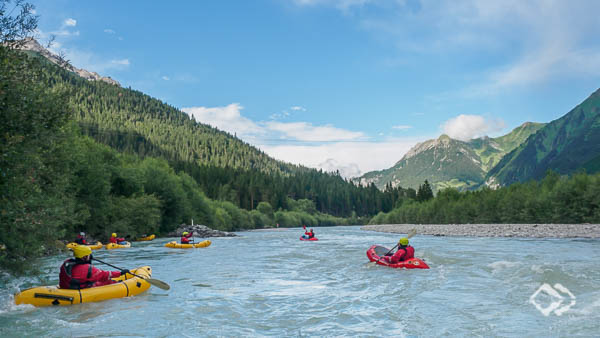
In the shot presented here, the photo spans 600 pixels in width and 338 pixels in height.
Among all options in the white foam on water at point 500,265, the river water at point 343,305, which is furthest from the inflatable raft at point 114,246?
the white foam on water at point 500,265

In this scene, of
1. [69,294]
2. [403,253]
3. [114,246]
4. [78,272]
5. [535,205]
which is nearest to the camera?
[69,294]

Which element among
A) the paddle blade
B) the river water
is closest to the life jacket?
the river water

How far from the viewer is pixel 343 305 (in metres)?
12.7

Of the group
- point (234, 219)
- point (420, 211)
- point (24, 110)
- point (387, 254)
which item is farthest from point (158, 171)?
point (420, 211)

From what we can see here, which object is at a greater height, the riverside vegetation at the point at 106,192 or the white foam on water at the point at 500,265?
the riverside vegetation at the point at 106,192

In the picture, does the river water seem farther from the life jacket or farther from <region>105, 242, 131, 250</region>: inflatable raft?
<region>105, 242, 131, 250</region>: inflatable raft

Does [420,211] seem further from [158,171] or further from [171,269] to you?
[171,269]

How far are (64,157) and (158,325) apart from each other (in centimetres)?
1728

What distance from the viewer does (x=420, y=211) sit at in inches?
3816

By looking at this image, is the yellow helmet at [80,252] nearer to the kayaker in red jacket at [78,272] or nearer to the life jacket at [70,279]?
the kayaker in red jacket at [78,272]

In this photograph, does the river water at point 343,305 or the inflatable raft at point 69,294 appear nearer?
the river water at point 343,305

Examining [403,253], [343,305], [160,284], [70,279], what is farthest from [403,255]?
[70,279]

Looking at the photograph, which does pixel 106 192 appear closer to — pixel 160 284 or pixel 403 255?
pixel 160 284

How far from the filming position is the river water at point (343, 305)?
1008 centimetres
